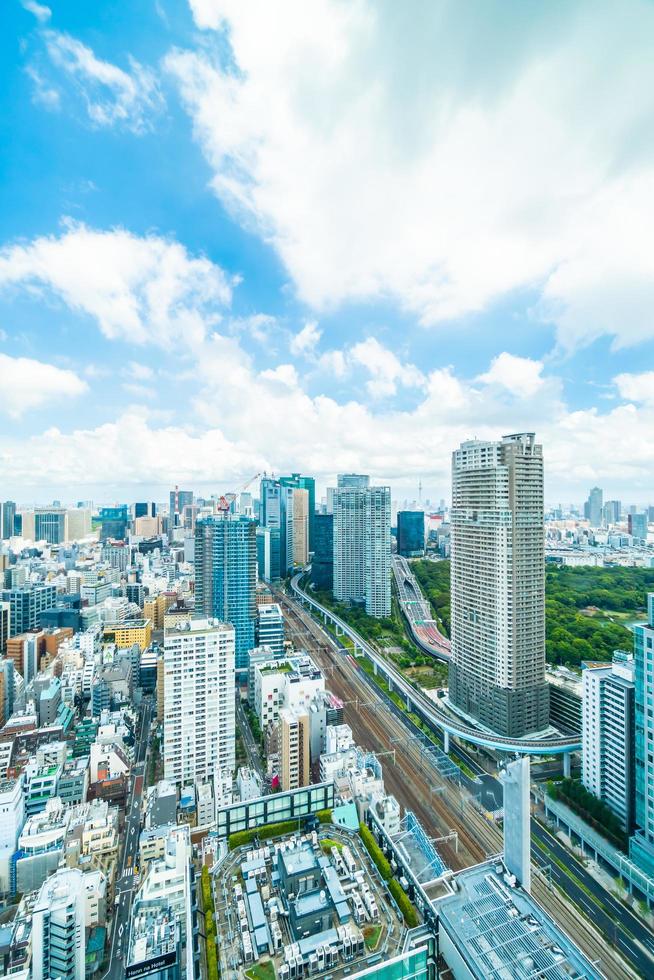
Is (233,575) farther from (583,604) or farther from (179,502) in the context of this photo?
(179,502)

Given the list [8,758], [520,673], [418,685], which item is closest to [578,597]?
[418,685]

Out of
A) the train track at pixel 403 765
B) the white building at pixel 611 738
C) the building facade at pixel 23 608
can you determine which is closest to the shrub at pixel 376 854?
the train track at pixel 403 765

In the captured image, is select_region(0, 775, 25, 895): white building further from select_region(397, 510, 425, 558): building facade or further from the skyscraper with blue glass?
select_region(397, 510, 425, 558): building facade

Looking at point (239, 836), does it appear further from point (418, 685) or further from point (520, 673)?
point (418, 685)

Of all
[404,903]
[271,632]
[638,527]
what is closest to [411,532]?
[271,632]

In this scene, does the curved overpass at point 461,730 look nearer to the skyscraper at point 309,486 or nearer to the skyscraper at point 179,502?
the skyscraper at point 309,486

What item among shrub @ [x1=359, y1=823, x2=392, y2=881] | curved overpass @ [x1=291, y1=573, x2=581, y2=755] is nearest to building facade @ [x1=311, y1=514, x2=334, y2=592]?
curved overpass @ [x1=291, y1=573, x2=581, y2=755]
